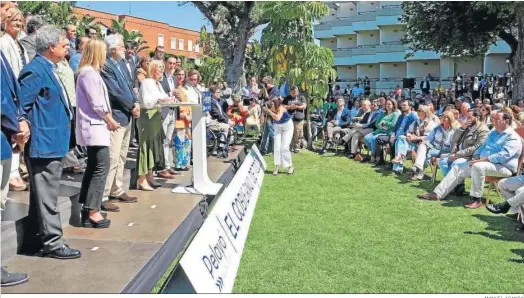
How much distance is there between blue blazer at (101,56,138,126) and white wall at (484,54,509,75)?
148ft

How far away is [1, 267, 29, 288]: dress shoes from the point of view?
11.3 ft

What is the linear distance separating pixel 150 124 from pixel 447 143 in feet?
17.8

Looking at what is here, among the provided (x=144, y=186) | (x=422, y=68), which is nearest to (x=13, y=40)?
(x=144, y=186)

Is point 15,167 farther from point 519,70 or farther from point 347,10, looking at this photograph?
point 347,10

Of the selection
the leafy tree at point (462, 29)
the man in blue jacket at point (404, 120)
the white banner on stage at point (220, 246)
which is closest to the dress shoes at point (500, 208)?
the white banner on stage at point (220, 246)

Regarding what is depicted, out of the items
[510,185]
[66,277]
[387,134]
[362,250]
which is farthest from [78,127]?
[387,134]

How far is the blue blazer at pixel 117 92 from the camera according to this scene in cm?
522

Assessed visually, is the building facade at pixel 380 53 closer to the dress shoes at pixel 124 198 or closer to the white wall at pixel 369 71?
the white wall at pixel 369 71

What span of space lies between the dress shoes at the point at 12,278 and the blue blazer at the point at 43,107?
0.88 metres

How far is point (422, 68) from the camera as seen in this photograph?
5072 centimetres

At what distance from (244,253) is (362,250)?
4.24ft

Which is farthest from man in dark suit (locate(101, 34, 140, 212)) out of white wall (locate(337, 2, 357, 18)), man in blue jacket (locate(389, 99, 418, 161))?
white wall (locate(337, 2, 357, 18))

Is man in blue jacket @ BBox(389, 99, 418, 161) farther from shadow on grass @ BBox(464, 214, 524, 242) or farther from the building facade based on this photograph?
the building facade

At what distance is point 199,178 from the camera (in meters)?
6.83
